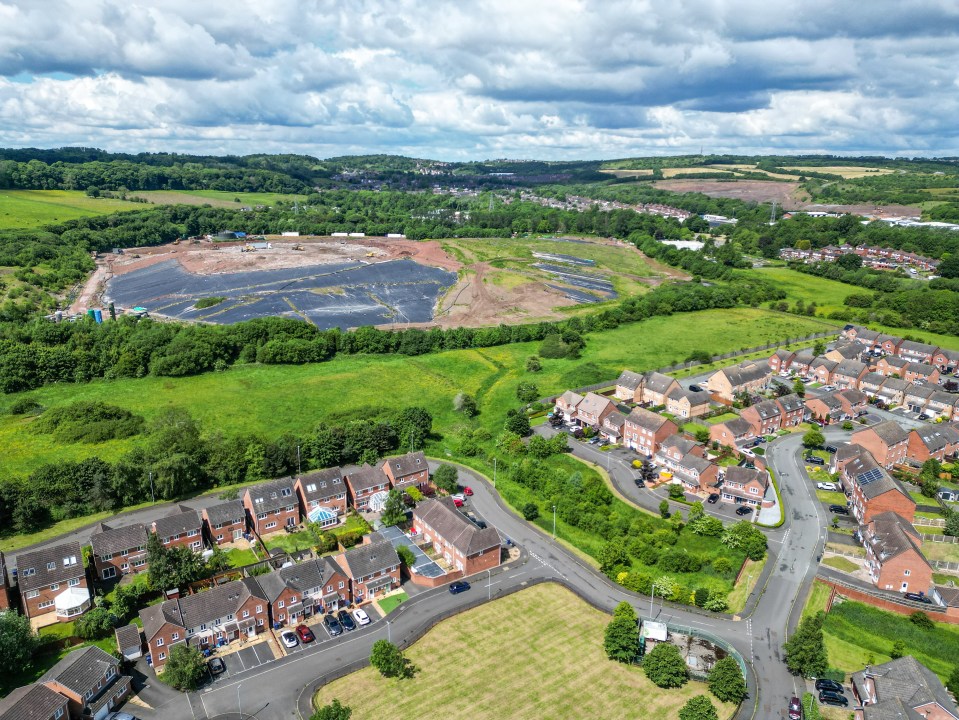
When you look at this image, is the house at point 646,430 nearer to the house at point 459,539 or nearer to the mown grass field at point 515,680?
the house at point 459,539

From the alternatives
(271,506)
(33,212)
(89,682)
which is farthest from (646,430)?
(33,212)

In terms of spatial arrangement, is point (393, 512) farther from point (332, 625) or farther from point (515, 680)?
point (515, 680)

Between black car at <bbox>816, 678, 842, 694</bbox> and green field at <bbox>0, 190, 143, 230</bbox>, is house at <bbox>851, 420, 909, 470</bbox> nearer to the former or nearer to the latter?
black car at <bbox>816, 678, 842, 694</bbox>

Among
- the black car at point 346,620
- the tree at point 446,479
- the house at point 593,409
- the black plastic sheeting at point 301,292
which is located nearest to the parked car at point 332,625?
the black car at point 346,620

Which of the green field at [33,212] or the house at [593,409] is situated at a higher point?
the green field at [33,212]

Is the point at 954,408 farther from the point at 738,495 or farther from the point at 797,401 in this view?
the point at 738,495

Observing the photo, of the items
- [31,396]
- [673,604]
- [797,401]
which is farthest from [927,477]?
[31,396]
